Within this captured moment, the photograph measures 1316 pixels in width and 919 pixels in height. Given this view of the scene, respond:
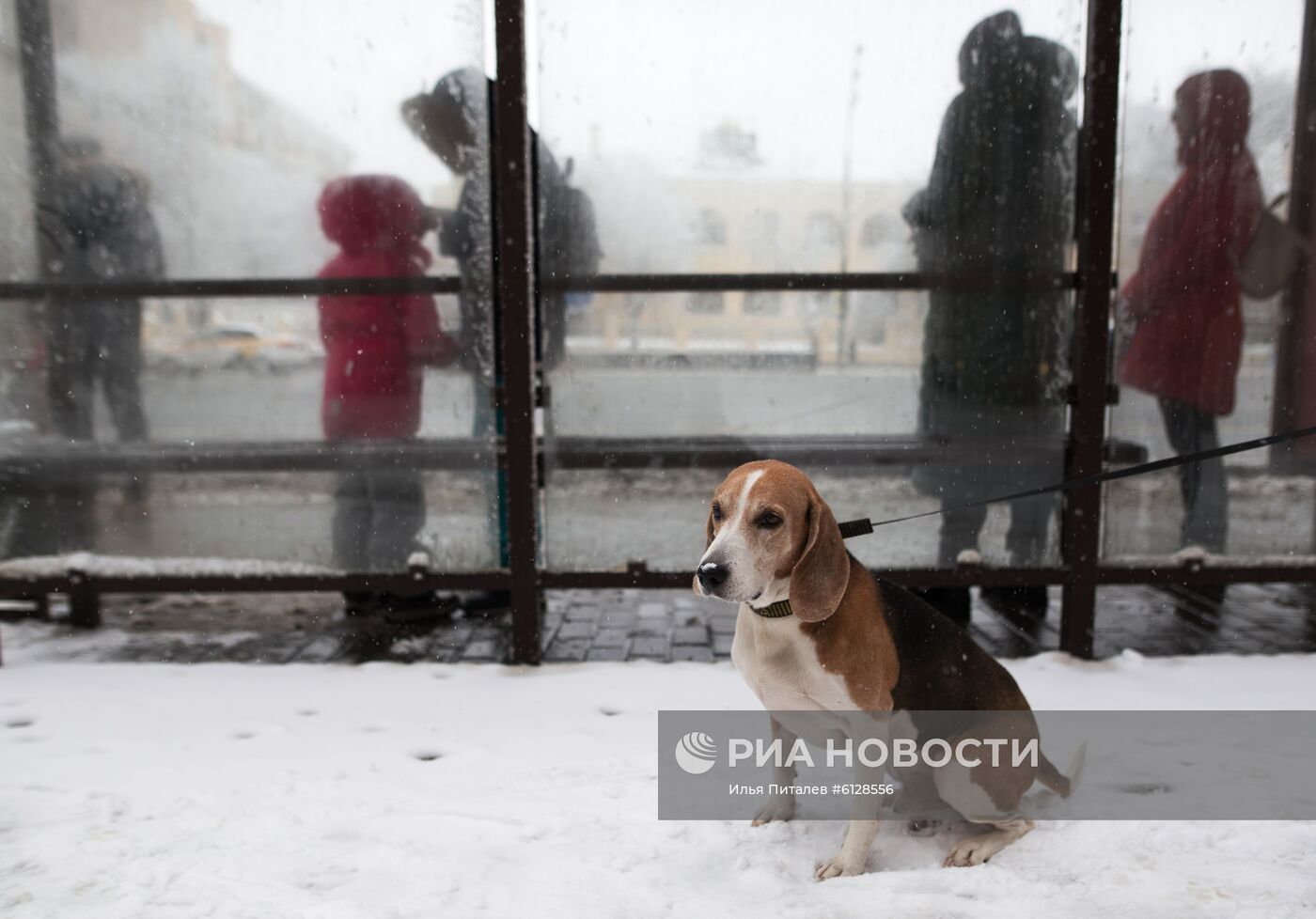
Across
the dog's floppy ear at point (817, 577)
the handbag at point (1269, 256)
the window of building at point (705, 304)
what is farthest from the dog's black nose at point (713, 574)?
the handbag at point (1269, 256)

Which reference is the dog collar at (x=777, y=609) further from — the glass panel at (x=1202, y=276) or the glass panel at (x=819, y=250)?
the glass panel at (x=1202, y=276)

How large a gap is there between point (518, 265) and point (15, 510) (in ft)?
9.41

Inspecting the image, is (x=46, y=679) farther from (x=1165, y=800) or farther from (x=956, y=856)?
(x=1165, y=800)

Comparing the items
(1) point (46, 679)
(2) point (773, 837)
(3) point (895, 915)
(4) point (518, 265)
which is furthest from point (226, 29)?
(3) point (895, 915)

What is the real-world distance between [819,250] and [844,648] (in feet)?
7.87

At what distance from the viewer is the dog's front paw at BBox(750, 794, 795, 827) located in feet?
8.82

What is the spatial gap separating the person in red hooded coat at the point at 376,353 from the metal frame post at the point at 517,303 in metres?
0.38

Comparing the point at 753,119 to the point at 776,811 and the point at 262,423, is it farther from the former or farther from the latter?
the point at 776,811

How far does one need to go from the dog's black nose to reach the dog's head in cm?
2

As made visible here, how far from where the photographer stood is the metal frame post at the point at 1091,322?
3.87 meters

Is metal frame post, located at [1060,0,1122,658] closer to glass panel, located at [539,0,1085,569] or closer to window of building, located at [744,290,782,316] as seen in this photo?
glass panel, located at [539,0,1085,569]

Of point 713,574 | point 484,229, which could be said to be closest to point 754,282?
point 484,229

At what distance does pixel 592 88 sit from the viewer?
4004 mm

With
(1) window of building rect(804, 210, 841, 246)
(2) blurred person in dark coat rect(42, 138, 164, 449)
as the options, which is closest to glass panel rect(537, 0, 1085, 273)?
(1) window of building rect(804, 210, 841, 246)
